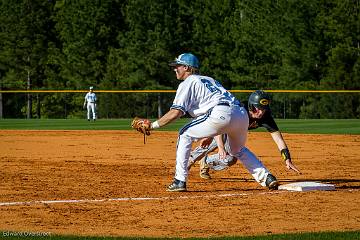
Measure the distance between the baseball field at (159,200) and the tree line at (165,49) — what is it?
90.1ft

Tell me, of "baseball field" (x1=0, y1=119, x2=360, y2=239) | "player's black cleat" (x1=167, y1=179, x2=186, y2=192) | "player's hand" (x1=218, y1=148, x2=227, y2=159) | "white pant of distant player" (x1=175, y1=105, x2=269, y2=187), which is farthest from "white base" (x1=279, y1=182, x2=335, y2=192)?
"player's black cleat" (x1=167, y1=179, x2=186, y2=192)

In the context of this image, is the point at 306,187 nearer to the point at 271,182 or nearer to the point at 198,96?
the point at 271,182

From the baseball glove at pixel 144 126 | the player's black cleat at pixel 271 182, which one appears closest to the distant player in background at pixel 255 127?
the player's black cleat at pixel 271 182

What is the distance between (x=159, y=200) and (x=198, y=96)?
125 centimetres

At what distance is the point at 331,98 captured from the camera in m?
40.7

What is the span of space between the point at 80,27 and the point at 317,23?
15.4m

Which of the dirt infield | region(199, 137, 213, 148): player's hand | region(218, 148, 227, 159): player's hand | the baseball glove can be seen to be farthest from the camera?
region(218, 148, 227, 159): player's hand

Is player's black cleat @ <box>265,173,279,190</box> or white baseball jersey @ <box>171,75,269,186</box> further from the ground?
white baseball jersey @ <box>171,75,269,186</box>

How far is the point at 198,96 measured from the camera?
968 centimetres

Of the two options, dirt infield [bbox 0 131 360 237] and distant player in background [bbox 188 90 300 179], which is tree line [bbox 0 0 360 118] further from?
distant player in background [bbox 188 90 300 179]

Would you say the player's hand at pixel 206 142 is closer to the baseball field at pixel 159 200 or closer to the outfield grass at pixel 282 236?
the baseball field at pixel 159 200

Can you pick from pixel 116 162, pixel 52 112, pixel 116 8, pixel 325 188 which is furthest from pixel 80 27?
pixel 325 188

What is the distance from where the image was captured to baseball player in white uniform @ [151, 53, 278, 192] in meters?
9.61

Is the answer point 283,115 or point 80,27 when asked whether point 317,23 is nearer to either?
point 283,115
